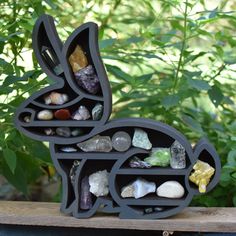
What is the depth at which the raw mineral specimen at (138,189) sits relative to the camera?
3.40ft

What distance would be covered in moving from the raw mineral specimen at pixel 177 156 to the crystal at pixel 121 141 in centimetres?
7

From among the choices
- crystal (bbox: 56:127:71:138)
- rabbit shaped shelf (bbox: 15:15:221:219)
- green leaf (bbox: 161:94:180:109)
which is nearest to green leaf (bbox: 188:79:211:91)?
green leaf (bbox: 161:94:180:109)

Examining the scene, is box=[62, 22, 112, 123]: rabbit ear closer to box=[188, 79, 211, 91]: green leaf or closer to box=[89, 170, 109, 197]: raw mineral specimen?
box=[89, 170, 109, 197]: raw mineral specimen

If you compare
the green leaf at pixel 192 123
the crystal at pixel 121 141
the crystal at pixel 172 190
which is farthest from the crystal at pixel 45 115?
the green leaf at pixel 192 123

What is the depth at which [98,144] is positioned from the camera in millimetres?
1039

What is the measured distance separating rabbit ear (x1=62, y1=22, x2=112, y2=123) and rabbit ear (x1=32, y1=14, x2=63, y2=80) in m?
0.02

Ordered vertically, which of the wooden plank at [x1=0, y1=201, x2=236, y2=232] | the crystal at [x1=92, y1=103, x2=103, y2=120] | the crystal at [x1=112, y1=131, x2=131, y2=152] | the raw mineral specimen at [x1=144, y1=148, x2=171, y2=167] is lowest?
the wooden plank at [x1=0, y1=201, x2=236, y2=232]

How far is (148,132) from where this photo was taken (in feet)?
3.41

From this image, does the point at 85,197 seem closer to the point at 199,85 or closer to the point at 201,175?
the point at 201,175

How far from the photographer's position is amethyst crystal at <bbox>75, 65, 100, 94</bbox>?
1023mm

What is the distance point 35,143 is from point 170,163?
0.39 metres

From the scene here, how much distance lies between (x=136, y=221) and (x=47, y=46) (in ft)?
1.07

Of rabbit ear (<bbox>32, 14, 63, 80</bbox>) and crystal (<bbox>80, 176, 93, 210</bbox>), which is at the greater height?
rabbit ear (<bbox>32, 14, 63, 80</bbox>)

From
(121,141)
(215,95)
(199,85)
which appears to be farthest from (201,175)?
(215,95)
